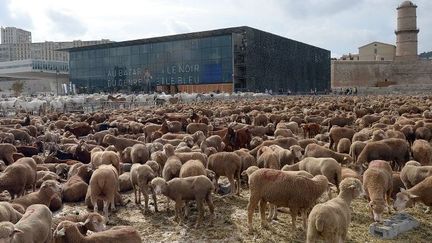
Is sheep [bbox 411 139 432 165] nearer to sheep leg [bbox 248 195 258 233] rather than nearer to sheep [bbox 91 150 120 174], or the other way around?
sheep leg [bbox 248 195 258 233]

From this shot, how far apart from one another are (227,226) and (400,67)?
108650mm

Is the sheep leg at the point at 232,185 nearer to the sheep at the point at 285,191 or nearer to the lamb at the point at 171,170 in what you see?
the lamb at the point at 171,170

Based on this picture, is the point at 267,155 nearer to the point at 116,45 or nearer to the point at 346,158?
the point at 346,158

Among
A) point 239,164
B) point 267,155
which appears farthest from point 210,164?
point 267,155

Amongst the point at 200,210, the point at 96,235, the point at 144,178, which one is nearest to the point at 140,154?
the point at 144,178

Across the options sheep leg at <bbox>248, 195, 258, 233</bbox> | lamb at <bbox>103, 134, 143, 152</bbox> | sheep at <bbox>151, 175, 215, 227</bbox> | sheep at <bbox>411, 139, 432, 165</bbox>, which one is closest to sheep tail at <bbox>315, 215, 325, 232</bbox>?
sheep leg at <bbox>248, 195, 258, 233</bbox>

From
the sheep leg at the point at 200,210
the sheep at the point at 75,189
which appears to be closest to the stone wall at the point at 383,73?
the sheep at the point at 75,189

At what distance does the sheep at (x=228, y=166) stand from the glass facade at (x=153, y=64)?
2813 inches

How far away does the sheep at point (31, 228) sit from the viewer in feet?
23.6

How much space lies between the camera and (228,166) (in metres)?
12.6

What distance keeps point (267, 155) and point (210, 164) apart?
178 cm

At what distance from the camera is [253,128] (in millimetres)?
22234

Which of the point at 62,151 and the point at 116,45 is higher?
the point at 116,45

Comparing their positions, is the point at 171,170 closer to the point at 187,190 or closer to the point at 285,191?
the point at 187,190
